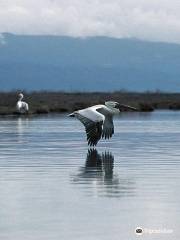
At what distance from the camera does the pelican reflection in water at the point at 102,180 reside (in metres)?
14.7

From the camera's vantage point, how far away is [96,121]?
23.4 m

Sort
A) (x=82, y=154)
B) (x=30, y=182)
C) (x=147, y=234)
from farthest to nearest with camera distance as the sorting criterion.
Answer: (x=82, y=154) → (x=30, y=182) → (x=147, y=234)

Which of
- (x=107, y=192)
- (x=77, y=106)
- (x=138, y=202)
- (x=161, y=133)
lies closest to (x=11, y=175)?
(x=107, y=192)

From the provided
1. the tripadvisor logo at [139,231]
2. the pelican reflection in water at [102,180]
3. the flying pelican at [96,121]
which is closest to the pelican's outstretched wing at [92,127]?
the flying pelican at [96,121]

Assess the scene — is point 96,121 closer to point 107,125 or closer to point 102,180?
point 107,125

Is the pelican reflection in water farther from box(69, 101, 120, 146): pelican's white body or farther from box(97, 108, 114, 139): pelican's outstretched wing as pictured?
box(97, 108, 114, 139): pelican's outstretched wing

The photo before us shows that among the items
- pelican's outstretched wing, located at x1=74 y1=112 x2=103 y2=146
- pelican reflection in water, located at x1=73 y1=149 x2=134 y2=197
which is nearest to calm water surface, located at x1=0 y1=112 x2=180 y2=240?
pelican reflection in water, located at x1=73 y1=149 x2=134 y2=197

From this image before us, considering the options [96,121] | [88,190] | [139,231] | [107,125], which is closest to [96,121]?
[96,121]

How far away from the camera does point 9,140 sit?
28219mm

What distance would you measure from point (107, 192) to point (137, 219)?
257 centimetres

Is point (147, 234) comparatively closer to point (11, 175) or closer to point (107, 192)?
point (107, 192)

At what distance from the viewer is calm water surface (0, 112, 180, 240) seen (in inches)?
451

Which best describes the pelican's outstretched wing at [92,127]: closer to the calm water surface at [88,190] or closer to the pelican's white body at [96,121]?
the pelican's white body at [96,121]

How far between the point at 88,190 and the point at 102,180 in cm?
154
